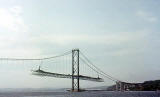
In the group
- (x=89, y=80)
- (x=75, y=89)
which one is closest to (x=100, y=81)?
(x=89, y=80)

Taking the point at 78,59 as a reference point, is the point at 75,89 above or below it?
below

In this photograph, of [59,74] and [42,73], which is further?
[59,74]

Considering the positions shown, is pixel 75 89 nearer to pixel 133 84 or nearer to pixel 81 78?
pixel 81 78

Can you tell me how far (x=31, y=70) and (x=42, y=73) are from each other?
4826 mm

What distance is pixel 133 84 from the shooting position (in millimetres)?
190125

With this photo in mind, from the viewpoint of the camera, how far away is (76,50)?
119m

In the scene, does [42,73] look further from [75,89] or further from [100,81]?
[100,81]

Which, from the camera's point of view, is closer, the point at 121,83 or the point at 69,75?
the point at 69,75

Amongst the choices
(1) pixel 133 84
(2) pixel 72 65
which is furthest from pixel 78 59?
(1) pixel 133 84

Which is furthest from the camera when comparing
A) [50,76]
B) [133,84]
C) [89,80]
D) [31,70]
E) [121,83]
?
[133,84]

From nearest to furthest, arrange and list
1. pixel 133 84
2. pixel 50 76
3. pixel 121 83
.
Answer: pixel 50 76, pixel 121 83, pixel 133 84

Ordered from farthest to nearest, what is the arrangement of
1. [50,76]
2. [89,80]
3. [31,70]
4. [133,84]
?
[133,84], [89,80], [50,76], [31,70]

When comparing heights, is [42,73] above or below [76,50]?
below

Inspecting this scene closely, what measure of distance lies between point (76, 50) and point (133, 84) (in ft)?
267
